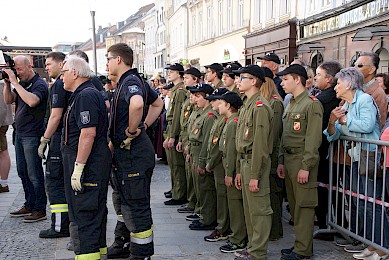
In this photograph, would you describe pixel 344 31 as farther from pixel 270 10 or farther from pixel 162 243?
pixel 162 243

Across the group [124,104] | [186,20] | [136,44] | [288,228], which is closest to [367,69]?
[288,228]

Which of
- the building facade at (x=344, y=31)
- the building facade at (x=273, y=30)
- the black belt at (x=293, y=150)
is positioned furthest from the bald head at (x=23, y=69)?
the building facade at (x=273, y=30)

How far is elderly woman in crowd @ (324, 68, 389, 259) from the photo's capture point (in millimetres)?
5266

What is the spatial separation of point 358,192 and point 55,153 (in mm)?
3413

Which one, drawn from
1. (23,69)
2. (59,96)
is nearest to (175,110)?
(23,69)

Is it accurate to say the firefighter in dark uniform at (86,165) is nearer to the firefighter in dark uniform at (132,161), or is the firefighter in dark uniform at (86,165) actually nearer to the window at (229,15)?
the firefighter in dark uniform at (132,161)

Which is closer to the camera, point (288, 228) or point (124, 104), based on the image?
point (124, 104)

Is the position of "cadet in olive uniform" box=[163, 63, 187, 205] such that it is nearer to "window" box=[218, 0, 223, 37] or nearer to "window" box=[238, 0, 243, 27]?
"window" box=[238, 0, 243, 27]

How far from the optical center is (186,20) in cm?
3806

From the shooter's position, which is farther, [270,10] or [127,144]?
[270,10]

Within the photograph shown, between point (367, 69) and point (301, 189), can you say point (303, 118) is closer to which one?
point (301, 189)

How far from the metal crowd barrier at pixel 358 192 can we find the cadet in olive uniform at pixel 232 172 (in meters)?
1.11

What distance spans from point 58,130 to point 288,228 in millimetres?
3231

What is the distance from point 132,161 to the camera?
16.5 ft
